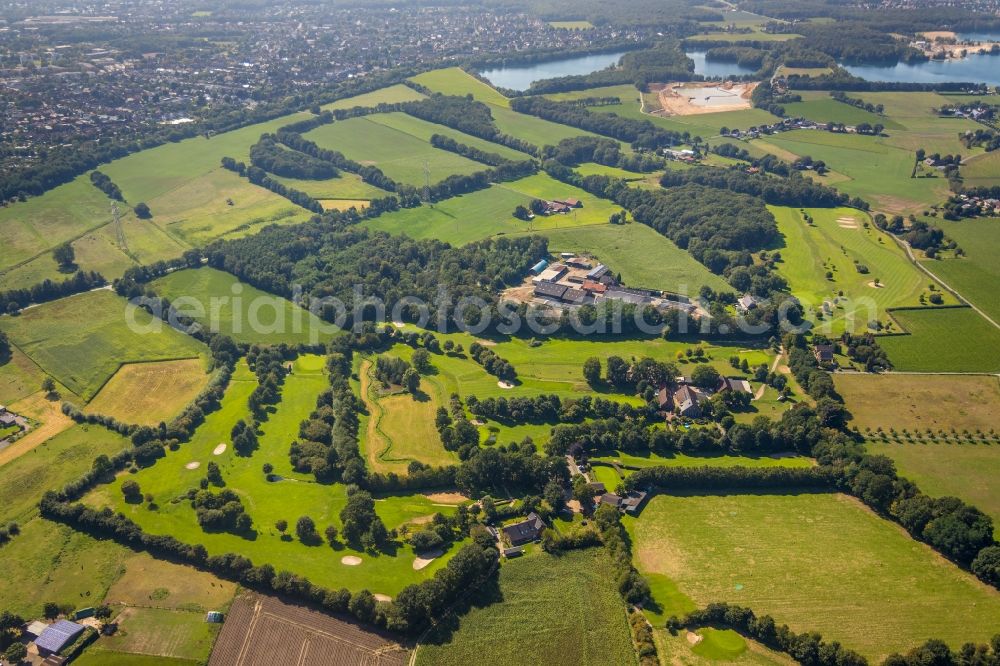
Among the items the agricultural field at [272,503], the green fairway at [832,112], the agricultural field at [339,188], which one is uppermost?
the green fairway at [832,112]

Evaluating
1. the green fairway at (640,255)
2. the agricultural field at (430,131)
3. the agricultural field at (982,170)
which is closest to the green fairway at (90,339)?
the green fairway at (640,255)

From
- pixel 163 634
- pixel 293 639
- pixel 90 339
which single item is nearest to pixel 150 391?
pixel 90 339

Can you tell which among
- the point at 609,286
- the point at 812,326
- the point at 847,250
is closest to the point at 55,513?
the point at 609,286

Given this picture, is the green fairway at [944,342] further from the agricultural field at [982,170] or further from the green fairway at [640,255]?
the agricultural field at [982,170]

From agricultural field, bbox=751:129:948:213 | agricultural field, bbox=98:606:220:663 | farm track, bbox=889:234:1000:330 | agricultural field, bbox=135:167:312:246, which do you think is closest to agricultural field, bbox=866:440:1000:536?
farm track, bbox=889:234:1000:330

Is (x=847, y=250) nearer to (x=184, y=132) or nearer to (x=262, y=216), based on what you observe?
(x=262, y=216)

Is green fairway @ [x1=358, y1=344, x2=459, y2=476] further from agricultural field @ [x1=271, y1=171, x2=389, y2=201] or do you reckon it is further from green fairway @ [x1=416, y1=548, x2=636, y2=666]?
agricultural field @ [x1=271, y1=171, x2=389, y2=201]
